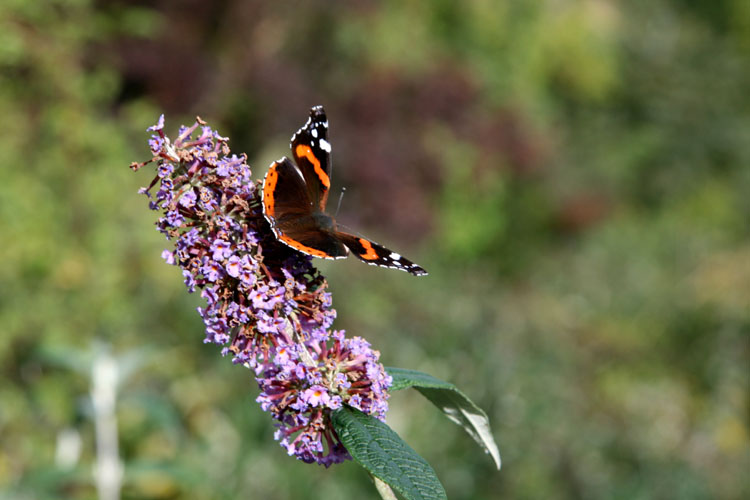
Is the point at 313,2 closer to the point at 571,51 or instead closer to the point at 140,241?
the point at 140,241

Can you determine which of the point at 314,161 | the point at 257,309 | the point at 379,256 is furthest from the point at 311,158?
the point at 257,309

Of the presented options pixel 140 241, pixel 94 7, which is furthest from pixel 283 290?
pixel 94 7

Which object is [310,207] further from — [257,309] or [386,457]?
[386,457]

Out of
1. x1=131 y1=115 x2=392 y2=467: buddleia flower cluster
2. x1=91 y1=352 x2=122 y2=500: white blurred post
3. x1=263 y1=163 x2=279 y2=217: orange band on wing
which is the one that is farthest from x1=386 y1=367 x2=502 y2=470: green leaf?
x1=91 y1=352 x2=122 y2=500: white blurred post

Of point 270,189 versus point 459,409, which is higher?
point 270,189

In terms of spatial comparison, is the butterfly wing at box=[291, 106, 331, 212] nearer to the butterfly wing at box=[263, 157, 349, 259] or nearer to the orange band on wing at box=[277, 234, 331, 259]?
the butterfly wing at box=[263, 157, 349, 259]

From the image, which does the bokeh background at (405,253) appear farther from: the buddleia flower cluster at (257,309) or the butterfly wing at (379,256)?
the buddleia flower cluster at (257,309)
